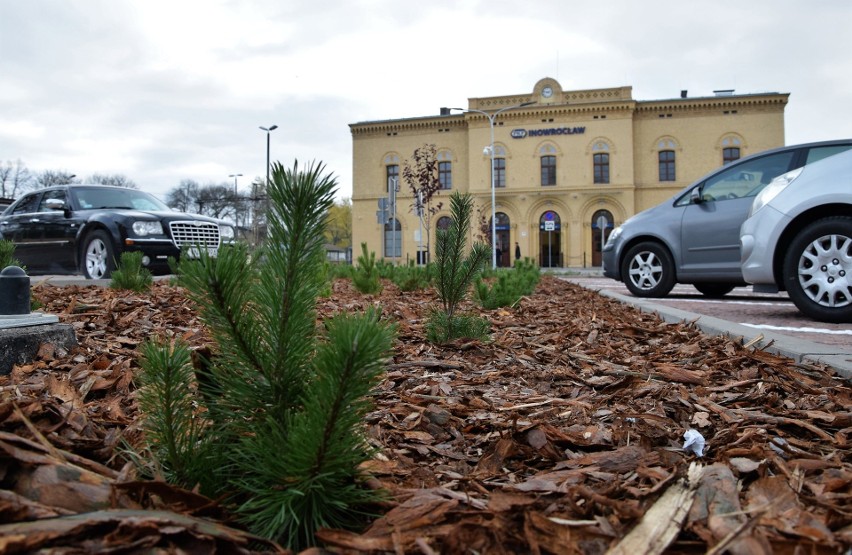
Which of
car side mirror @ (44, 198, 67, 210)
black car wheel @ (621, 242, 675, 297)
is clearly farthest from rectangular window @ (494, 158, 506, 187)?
car side mirror @ (44, 198, 67, 210)

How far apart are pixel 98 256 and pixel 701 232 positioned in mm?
7510

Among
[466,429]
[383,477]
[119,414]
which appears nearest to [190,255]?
[383,477]

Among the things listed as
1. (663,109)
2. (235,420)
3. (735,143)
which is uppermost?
(663,109)

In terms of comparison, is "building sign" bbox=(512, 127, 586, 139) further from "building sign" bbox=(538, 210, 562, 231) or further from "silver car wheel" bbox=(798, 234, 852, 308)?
"silver car wheel" bbox=(798, 234, 852, 308)

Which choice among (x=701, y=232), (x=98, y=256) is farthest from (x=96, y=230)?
(x=701, y=232)

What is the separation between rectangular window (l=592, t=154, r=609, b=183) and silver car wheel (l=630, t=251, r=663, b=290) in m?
33.6

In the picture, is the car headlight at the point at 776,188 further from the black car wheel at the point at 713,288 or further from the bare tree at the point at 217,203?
the bare tree at the point at 217,203

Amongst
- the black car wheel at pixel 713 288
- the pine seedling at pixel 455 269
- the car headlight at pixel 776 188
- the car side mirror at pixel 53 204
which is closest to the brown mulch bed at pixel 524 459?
the pine seedling at pixel 455 269

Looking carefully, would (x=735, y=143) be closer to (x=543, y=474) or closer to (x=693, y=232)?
(x=693, y=232)

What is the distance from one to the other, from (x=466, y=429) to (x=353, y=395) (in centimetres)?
87

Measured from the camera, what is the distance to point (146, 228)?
6977 mm

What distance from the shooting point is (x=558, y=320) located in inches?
160

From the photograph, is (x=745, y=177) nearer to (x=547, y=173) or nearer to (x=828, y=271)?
(x=828, y=271)

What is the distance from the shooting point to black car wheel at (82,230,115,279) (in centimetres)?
696
